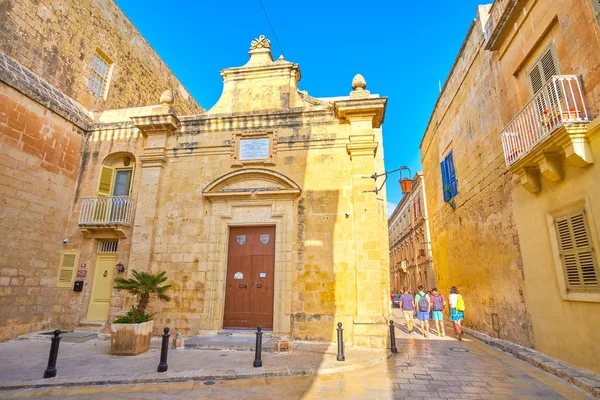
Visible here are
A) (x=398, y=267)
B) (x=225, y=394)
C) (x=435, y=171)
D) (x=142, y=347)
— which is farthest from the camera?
(x=398, y=267)

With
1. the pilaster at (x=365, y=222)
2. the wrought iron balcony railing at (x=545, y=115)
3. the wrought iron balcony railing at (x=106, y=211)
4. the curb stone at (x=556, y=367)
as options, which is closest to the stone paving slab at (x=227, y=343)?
the pilaster at (x=365, y=222)

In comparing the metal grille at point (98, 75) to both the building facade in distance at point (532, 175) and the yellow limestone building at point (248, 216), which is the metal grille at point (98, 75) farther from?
the building facade in distance at point (532, 175)

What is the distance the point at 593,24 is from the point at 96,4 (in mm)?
16748

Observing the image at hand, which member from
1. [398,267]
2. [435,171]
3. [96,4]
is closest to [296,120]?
[435,171]

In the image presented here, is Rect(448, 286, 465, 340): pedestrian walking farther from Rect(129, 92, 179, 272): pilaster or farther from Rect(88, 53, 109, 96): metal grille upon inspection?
Rect(88, 53, 109, 96): metal grille

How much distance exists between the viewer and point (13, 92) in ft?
29.1

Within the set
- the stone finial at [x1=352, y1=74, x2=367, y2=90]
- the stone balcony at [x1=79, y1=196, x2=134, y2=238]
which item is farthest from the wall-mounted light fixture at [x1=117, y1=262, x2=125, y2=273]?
the stone finial at [x1=352, y1=74, x2=367, y2=90]

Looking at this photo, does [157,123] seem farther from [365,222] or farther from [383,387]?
[383,387]

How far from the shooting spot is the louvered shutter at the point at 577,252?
5570mm

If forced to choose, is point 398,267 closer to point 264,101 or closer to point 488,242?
point 488,242

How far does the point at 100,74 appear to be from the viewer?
539 inches

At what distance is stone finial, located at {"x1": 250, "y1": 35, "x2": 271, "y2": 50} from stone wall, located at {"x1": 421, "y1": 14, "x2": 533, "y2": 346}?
22.2ft

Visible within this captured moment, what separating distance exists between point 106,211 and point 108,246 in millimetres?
1142

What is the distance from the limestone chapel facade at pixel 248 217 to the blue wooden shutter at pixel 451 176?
384cm
